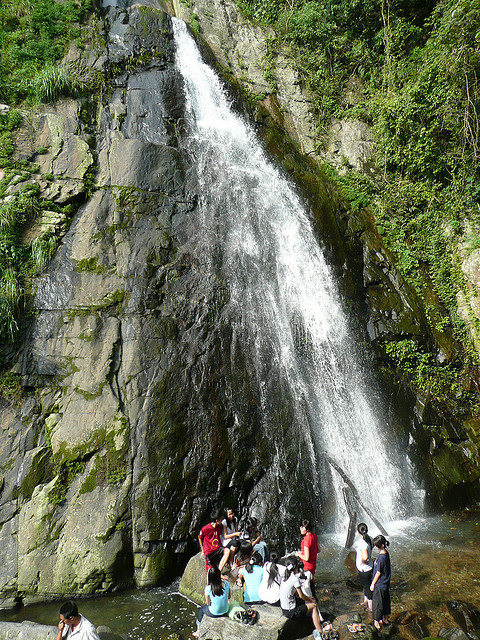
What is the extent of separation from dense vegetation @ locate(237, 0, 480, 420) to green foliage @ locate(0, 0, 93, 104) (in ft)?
30.2

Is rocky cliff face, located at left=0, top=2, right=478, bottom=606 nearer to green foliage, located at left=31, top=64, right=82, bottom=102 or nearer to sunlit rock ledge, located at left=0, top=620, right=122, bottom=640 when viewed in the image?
green foliage, located at left=31, top=64, right=82, bottom=102

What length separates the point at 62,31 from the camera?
13594mm

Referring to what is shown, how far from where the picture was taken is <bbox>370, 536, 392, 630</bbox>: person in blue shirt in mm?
5230

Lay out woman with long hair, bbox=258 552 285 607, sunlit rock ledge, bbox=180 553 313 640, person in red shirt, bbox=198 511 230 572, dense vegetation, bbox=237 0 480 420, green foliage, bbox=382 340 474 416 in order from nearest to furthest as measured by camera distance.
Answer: sunlit rock ledge, bbox=180 553 313 640 → woman with long hair, bbox=258 552 285 607 → person in red shirt, bbox=198 511 230 572 → green foliage, bbox=382 340 474 416 → dense vegetation, bbox=237 0 480 420

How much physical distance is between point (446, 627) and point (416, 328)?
8117mm

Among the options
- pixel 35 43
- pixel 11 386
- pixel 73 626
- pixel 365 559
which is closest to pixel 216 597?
pixel 73 626

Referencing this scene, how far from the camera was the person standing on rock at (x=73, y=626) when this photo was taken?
411 centimetres

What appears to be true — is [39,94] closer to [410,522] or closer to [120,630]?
[120,630]

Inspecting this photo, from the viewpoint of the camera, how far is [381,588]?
5254mm

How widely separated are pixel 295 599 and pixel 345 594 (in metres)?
1.62

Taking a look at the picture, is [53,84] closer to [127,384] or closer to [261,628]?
[127,384]

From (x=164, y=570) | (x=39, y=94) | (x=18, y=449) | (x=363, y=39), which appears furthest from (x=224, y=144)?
(x=164, y=570)

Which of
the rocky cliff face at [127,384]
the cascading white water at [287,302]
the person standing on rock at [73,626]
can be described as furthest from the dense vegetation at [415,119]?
the person standing on rock at [73,626]

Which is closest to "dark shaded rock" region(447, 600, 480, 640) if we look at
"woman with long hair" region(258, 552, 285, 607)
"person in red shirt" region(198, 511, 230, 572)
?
"woman with long hair" region(258, 552, 285, 607)
